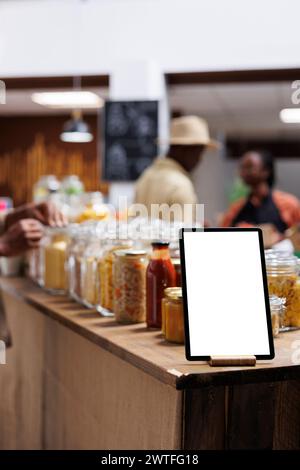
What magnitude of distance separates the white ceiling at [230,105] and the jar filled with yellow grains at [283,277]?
208 inches

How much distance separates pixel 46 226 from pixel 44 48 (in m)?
4.10

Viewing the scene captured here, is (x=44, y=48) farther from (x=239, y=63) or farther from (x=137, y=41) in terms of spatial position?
(x=239, y=63)

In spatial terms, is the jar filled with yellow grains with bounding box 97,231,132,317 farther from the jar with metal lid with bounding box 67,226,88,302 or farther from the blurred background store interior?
the blurred background store interior

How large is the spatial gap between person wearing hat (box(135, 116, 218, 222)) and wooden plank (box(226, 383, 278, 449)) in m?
1.98

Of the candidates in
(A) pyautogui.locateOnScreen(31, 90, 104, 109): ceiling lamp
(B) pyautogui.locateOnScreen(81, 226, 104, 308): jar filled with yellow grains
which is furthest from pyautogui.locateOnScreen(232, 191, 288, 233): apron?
(A) pyautogui.locateOnScreen(31, 90, 104, 109): ceiling lamp

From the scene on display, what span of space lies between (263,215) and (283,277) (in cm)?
320

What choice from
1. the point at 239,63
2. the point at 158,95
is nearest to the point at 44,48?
the point at 158,95

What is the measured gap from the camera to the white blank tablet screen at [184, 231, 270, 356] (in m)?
1.42

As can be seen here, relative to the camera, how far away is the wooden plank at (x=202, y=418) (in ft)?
4.58

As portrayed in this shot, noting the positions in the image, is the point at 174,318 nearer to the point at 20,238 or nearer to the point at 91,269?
the point at 91,269

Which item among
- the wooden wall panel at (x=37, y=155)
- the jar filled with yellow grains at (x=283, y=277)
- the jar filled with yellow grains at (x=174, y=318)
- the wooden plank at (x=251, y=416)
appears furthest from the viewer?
the wooden wall panel at (x=37, y=155)

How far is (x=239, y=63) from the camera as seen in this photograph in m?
5.79

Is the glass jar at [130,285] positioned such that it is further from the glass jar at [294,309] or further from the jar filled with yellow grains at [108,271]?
the glass jar at [294,309]

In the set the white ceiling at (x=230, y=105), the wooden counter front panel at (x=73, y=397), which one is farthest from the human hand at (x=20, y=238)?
the white ceiling at (x=230, y=105)
